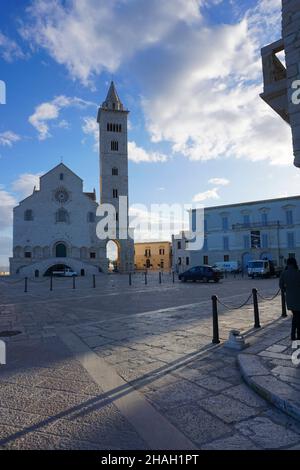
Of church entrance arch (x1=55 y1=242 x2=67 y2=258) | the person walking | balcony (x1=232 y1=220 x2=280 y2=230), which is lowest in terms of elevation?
the person walking

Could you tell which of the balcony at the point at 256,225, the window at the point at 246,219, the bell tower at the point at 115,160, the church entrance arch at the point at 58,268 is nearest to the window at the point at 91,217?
the bell tower at the point at 115,160

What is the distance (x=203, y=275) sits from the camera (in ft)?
79.8

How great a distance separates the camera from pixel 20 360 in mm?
4926

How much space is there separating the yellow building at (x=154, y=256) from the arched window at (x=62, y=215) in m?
34.2

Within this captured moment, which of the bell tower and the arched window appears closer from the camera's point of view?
the arched window

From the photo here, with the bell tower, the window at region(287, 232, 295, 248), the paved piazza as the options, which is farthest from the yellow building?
the paved piazza

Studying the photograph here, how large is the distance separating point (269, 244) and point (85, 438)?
44.8m

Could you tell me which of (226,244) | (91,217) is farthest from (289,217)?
(91,217)

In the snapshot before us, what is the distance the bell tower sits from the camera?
170ft

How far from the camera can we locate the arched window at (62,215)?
47625 millimetres

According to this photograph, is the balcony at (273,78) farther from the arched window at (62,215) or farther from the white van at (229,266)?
the arched window at (62,215)

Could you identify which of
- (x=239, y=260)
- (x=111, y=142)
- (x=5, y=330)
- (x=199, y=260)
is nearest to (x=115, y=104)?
(x=111, y=142)

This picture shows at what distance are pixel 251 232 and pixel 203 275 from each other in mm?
23828

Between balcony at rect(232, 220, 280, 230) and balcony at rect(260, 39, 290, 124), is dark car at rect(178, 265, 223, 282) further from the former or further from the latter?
balcony at rect(232, 220, 280, 230)
